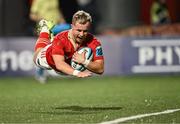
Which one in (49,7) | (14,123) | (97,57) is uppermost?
(49,7)

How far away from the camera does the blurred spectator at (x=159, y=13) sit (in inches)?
1017

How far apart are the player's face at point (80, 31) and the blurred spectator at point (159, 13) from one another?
12.3 metres

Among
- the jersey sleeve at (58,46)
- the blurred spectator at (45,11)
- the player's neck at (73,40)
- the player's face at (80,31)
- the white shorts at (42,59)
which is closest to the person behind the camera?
the player's face at (80,31)

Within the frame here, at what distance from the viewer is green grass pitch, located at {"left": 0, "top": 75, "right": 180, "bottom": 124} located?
12750 mm

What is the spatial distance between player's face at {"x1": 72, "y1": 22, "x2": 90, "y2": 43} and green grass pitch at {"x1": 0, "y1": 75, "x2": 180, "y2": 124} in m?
1.22

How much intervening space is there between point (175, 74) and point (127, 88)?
3530 mm

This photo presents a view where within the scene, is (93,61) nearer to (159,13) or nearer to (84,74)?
(84,74)

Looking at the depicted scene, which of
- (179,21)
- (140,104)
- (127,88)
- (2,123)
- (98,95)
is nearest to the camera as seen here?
(2,123)

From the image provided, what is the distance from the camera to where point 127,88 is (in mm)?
18984

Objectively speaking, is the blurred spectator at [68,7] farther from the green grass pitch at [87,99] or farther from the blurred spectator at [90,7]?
the green grass pitch at [87,99]

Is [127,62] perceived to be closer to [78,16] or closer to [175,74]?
[175,74]

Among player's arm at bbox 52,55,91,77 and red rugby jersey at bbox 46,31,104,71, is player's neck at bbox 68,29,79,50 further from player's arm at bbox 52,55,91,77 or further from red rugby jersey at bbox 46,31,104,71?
player's arm at bbox 52,55,91,77

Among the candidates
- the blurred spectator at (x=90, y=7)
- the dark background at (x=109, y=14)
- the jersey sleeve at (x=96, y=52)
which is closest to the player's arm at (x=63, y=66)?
the jersey sleeve at (x=96, y=52)

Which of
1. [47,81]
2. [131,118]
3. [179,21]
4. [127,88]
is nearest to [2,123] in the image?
[131,118]
